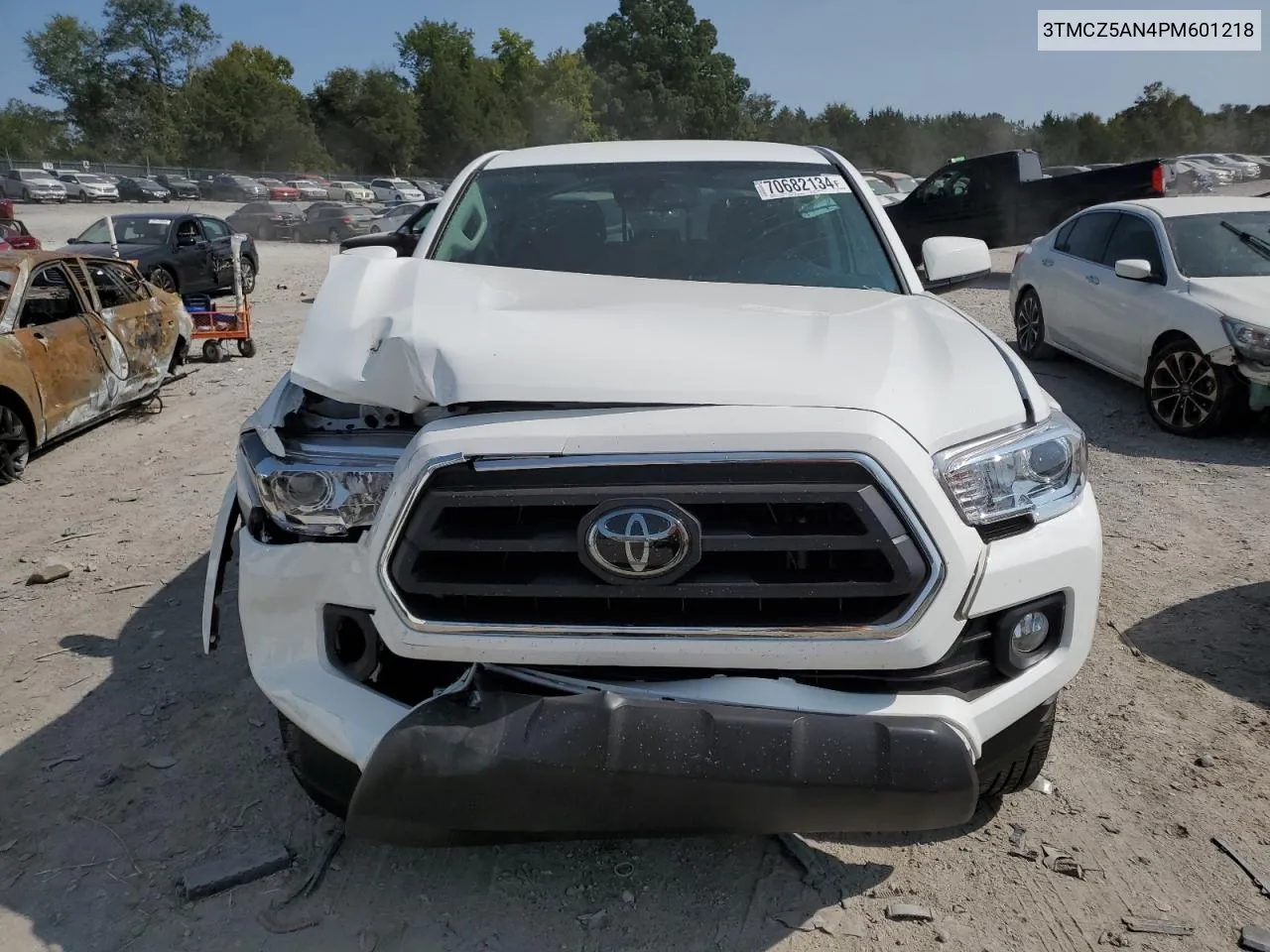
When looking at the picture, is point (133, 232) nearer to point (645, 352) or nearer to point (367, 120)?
point (645, 352)

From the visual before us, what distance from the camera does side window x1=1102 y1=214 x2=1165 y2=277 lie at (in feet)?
24.6

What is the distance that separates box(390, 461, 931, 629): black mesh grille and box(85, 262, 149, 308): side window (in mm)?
7475

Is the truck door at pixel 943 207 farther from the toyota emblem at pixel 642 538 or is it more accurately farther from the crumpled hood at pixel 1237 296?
the toyota emblem at pixel 642 538

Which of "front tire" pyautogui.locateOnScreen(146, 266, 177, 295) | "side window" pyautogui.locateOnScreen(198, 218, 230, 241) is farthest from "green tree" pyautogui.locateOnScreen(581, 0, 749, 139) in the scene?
"front tire" pyautogui.locateOnScreen(146, 266, 177, 295)

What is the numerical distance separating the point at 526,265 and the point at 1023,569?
223 cm

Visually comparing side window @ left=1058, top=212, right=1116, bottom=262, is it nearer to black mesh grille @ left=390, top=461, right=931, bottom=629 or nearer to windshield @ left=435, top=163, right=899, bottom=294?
windshield @ left=435, top=163, right=899, bottom=294

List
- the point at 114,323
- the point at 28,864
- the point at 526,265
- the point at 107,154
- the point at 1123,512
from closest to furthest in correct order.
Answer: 1. the point at 28,864
2. the point at 526,265
3. the point at 1123,512
4. the point at 114,323
5. the point at 107,154

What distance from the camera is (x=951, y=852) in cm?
273

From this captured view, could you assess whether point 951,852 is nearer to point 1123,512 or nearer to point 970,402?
point 970,402

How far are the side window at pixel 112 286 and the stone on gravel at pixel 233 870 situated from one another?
22.6 ft

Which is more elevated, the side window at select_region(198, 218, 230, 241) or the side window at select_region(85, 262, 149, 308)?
the side window at select_region(198, 218, 230, 241)

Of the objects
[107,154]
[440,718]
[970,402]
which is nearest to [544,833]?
[440,718]

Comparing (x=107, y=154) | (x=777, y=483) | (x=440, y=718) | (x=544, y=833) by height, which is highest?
(x=107, y=154)

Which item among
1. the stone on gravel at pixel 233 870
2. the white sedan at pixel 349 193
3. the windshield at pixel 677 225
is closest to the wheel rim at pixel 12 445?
the windshield at pixel 677 225
